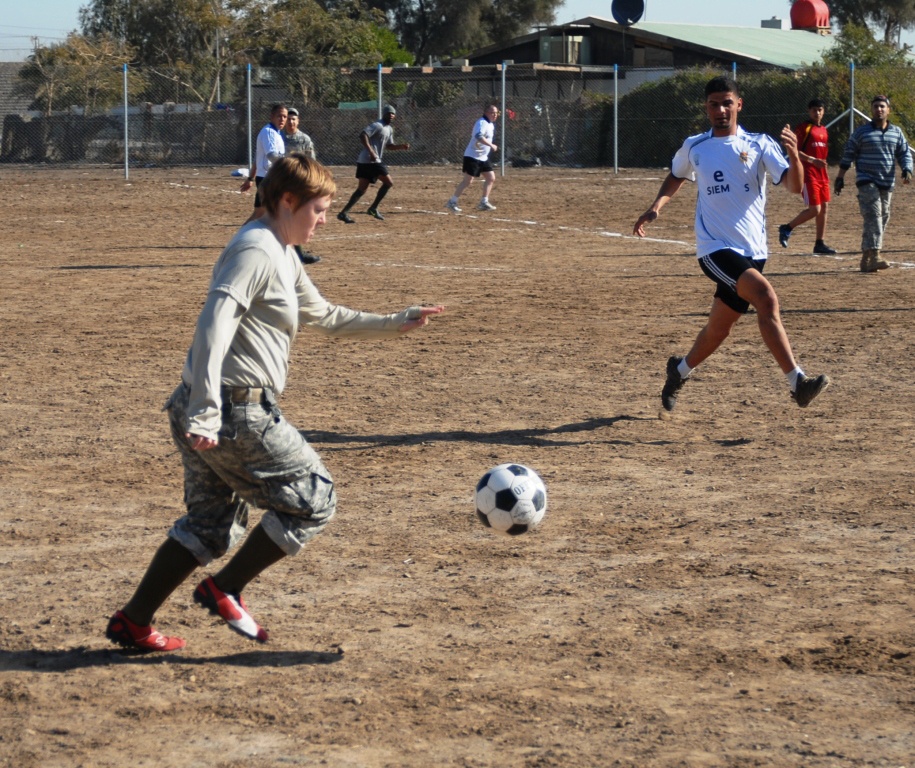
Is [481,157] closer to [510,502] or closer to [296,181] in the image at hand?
[510,502]

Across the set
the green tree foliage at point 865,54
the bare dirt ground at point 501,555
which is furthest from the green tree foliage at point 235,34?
the bare dirt ground at point 501,555

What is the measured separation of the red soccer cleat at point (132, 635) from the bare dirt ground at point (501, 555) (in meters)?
0.06

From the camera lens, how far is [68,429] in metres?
7.93

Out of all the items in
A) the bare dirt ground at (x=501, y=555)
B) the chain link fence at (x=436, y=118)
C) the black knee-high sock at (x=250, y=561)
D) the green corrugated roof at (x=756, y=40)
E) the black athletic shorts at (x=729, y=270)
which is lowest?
the bare dirt ground at (x=501, y=555)

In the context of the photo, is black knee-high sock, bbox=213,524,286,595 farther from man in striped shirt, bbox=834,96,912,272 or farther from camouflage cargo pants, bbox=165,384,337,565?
man in striped shirt, bbox=834,96,912,272

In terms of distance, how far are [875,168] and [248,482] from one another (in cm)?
1178

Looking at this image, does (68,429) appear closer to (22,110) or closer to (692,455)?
(692,455)

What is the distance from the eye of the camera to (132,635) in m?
4.59

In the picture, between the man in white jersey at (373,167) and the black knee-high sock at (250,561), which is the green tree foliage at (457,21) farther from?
the black knee-high sock at (250,561)

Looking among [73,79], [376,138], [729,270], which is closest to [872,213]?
[729,270]

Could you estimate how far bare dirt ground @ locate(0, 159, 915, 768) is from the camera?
13.4ft

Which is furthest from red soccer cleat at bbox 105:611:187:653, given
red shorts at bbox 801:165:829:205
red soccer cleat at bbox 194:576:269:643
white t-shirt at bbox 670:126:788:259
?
red shorts at bbox 801:165:829:205

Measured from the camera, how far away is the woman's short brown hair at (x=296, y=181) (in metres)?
4.31

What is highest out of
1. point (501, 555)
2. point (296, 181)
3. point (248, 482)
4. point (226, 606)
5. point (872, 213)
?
point (296, 181)
